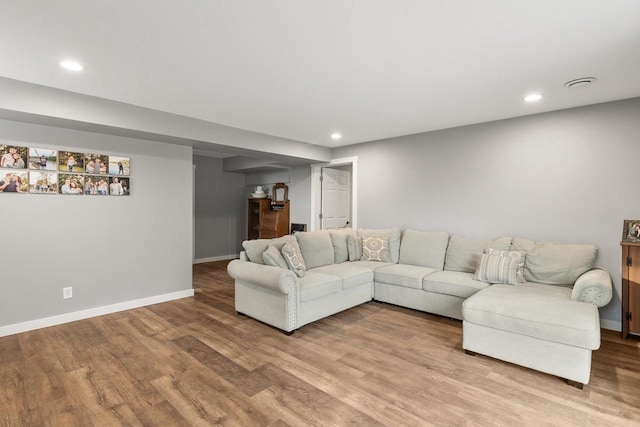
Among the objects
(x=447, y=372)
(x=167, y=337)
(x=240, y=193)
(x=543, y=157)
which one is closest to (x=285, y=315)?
(x=167, y=337)

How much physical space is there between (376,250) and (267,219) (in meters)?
3.21

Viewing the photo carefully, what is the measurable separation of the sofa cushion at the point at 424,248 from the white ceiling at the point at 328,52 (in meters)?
1.74

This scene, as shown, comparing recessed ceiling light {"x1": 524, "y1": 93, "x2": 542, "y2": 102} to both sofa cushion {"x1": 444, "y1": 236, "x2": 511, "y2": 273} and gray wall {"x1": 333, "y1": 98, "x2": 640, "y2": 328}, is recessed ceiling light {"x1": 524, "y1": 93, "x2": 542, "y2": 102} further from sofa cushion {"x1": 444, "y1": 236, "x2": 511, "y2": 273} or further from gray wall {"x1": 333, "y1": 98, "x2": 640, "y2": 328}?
sofa cushion {"x1": 444, "y1": 236, "x2": 511, "y2": 273}

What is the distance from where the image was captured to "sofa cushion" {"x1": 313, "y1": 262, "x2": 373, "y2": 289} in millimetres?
3887

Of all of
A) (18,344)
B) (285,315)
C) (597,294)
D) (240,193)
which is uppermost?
(240,193)

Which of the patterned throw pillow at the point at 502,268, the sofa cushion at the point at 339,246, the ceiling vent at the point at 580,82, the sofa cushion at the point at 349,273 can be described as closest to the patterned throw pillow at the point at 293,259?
the sofa cushion at the point at 349,273

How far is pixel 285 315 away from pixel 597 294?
2.76m

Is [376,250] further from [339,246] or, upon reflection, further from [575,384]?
[575,384]

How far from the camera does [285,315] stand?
325 cm

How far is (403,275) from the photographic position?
13.4ft

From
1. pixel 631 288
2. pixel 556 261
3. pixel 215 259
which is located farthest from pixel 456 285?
pixel 215 259

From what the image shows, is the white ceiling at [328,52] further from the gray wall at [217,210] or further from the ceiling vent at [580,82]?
the gray wall at [217,210]

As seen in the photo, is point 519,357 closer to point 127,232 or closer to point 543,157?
point 543,157

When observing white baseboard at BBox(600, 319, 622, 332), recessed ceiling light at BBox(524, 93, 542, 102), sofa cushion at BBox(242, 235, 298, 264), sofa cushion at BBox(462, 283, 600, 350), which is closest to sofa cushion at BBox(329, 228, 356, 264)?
sofa cushion at BBox(242, 235, 298, 264)
